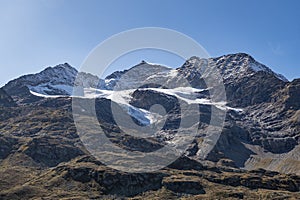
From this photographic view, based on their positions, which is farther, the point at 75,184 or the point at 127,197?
the point at 75,184

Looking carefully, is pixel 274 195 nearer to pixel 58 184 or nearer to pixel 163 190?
pixel 163 190

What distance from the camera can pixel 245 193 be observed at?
635ft

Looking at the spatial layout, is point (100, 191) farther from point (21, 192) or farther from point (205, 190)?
point (205, 190)

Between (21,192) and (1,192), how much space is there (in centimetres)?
794

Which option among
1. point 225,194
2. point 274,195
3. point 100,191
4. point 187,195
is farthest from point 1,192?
point 274,195

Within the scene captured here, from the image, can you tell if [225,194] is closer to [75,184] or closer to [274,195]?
[274,195]

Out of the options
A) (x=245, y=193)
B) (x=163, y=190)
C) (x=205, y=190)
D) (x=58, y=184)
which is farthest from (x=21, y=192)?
(x=245, y=193)

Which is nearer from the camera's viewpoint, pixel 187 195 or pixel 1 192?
pixel 1 192

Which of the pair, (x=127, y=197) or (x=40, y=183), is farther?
(x=40, y=183)

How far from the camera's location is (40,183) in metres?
194

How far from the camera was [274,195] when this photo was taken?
622 ft

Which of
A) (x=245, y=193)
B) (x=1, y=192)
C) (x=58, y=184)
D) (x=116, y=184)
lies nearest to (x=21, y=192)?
(x=1, y=192)

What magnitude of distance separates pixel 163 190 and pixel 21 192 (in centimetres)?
5880

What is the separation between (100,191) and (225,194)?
174ft
